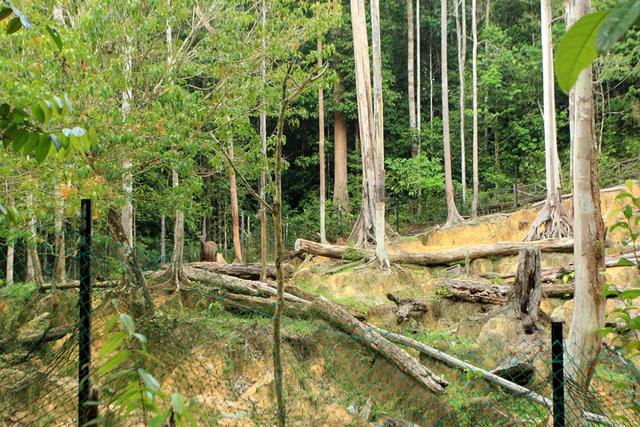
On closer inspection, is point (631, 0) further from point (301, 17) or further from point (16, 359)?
point (301, 17)

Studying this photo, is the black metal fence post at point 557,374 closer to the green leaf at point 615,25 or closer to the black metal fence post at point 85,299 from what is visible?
the black metal fence post at point 85,299

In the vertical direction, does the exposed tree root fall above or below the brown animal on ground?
above

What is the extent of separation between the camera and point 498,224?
17.7 m

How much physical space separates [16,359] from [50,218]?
145 inches

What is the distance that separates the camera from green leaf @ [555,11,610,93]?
54 centimetres

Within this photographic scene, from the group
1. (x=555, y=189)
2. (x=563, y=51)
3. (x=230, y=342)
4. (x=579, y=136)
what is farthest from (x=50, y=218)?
(x=555, y=189)

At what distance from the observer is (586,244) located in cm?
396

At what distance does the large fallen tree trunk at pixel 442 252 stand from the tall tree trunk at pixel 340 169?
716cm

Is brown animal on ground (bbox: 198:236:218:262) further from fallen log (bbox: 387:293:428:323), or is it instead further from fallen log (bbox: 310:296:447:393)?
fallen log (bbox: 310:296:447:393)

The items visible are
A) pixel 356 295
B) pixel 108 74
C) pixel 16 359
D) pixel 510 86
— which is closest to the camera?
Answer: pixel 16 359

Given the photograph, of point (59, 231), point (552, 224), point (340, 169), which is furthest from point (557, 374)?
point (340, 169)

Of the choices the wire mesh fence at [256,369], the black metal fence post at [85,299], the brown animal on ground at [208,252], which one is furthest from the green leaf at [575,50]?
the brown animal on ground at [208,252]

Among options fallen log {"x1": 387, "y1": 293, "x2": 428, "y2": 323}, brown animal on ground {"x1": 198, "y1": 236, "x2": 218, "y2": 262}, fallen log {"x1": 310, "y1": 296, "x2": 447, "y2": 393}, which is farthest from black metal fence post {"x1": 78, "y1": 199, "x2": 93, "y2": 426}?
brown animal on ground {"x1": 198, "y1": 236, "x2": 218, "y2": 262}

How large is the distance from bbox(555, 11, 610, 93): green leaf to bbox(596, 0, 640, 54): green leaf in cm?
5
